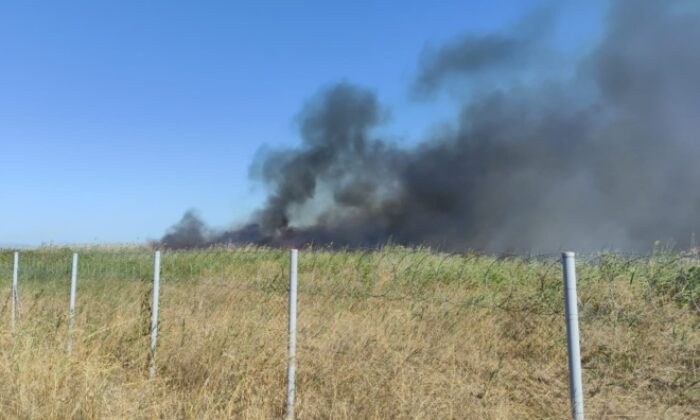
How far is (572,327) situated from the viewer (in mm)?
2957

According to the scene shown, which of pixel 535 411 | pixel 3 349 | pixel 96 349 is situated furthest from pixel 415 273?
pixel 3 349

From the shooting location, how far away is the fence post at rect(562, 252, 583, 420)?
9.55 ft

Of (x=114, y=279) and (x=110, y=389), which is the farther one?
(x=114, y=279)

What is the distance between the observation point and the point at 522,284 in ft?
26.7

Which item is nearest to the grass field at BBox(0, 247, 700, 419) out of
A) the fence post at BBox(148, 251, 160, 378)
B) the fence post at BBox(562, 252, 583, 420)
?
the fence post at BBox(148, 251, 160, 378)

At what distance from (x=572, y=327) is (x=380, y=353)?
2523mm

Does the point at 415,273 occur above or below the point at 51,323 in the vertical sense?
above

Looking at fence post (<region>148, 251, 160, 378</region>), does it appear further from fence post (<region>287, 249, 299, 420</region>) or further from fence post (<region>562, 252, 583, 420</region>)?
fence post (<region>562, 252, 583, 420</region>)

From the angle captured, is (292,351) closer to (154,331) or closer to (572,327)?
(154,331)

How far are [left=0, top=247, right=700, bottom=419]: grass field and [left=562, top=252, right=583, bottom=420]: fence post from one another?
3.65ft

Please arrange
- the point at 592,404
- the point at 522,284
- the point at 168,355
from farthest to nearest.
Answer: the point at 522,284, the point at 168,355, the point at 592,404

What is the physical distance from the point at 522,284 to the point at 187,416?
19.0 ft

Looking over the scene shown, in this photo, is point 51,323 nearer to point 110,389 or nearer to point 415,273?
point 110,389

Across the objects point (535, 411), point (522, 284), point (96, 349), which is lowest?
point (535, 411)
